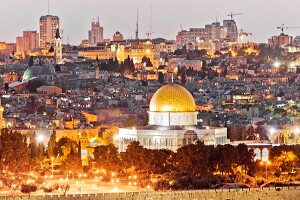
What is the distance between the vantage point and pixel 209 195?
40.9 metres

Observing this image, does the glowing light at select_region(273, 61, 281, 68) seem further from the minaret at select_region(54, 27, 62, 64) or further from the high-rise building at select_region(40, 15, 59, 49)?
the high-rise building at select_region(40, 15, 59, 49)

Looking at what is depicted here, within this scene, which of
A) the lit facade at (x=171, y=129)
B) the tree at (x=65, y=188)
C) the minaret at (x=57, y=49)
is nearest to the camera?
the tree at (x=65, y=188)

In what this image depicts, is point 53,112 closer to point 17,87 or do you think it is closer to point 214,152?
point 17,87

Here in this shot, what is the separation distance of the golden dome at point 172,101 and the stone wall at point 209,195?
18.8 meters

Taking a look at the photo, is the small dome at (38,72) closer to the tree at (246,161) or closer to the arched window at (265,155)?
the arched window at (265,155)

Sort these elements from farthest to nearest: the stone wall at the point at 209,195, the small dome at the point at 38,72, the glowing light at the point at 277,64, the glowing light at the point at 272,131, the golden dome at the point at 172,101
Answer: the glowing light at the point at 277,64
the small dome at the point at 38,72
the glowing light at the point at 272,131
the golden dome at the point at 172,101
the stone wall at the point at 209,195

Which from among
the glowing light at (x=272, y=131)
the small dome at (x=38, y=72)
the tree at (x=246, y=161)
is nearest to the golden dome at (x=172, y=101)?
the tree at (x=246, y=161)

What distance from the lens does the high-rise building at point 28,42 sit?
189250mm

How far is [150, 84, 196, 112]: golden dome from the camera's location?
6048 cm

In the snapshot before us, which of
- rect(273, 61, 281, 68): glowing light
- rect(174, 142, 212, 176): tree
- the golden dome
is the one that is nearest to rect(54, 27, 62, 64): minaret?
rect(273, 61, 281, 68): glowing light

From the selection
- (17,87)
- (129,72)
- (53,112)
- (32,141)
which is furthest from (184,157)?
(129,72)

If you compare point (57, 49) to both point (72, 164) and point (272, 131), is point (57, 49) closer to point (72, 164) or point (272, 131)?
point (272, 131)

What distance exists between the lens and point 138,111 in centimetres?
8750

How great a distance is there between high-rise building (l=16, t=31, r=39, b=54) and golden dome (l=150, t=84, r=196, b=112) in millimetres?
124587
